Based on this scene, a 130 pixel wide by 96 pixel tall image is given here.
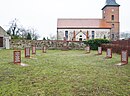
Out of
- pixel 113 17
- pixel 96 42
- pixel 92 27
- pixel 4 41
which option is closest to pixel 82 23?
pixel 92 27

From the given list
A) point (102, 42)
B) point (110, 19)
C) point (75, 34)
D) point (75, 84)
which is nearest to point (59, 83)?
point (75, 84)

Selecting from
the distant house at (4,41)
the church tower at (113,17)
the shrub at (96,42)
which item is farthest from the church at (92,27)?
the distant house at (4,41)

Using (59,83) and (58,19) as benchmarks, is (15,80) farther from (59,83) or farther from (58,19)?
(58,19)

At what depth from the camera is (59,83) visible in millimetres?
6133

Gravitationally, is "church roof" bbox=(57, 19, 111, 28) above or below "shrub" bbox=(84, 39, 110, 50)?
above

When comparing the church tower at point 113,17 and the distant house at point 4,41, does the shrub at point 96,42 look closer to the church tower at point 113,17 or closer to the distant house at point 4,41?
the distant house at point 4,41

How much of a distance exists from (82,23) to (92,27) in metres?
3.07

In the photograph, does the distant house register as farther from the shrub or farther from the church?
the church

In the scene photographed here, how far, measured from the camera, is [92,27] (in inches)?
2345

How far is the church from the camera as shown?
2315 inches

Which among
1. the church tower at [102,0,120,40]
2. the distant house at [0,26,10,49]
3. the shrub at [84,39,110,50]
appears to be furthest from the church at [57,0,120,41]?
the distant house at [0,26,10,49]

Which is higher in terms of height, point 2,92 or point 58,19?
point 58,19

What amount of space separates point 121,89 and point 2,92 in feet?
9.35

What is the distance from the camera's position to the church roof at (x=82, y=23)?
196ft
